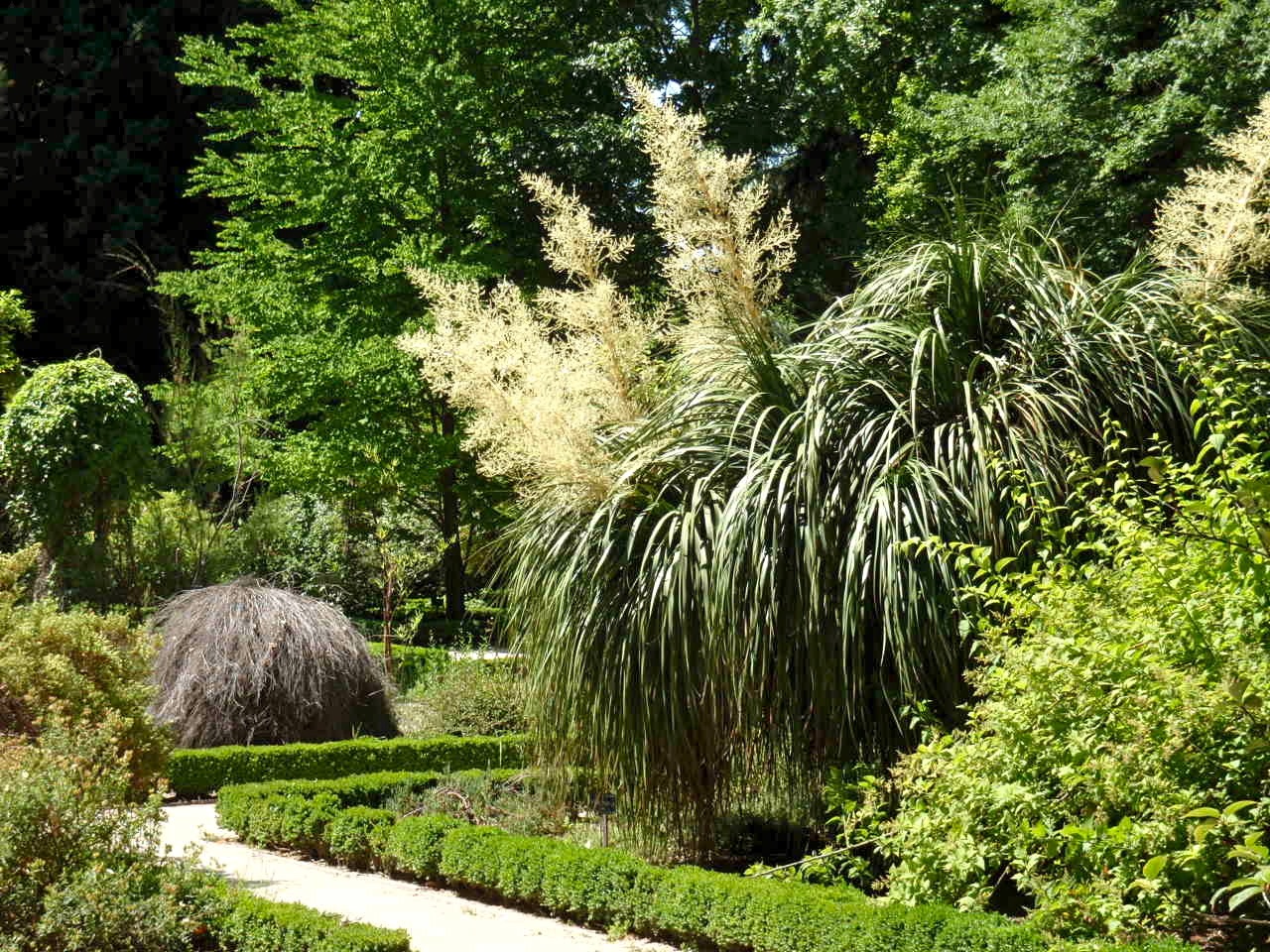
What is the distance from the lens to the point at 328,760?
10.3 m

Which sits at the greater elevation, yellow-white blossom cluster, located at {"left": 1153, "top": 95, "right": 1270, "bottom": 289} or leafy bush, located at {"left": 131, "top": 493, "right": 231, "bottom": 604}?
yellow-white blossom cluster, located at {"left": 1153, "top": 95, "right": 1270, "bottom": 289}

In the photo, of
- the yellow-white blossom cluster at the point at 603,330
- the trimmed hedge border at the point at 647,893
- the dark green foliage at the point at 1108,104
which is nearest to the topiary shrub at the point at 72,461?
the trimmed hedge border at the point at 647,893

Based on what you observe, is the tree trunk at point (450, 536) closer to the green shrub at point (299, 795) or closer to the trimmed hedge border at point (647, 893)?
the green shrub at point (299, 795)

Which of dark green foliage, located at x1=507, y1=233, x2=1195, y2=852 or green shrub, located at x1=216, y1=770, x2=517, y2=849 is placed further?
green shrub, located at x1=216, y1=770, x2=517, y2=849

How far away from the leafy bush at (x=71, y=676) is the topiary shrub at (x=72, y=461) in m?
5.92

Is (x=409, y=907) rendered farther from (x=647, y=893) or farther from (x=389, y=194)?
(x=389, y=194)

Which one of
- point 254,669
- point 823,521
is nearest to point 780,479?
point 823,521

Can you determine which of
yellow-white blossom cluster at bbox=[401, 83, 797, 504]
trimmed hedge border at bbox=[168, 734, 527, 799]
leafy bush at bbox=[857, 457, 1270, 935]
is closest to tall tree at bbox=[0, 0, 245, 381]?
trimmed hedge border at bbox=[168, 734, 527, 799]

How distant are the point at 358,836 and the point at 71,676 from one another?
1.96 meters

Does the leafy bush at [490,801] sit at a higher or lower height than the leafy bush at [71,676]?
lower

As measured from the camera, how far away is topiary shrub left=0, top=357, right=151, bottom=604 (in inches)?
508

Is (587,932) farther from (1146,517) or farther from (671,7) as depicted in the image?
(671,7)

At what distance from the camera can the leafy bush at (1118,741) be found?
3893 millimetres

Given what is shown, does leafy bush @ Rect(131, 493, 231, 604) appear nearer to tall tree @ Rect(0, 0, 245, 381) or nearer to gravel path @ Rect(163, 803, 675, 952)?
gravel path @ Rect(163, 803, 675, 952)
